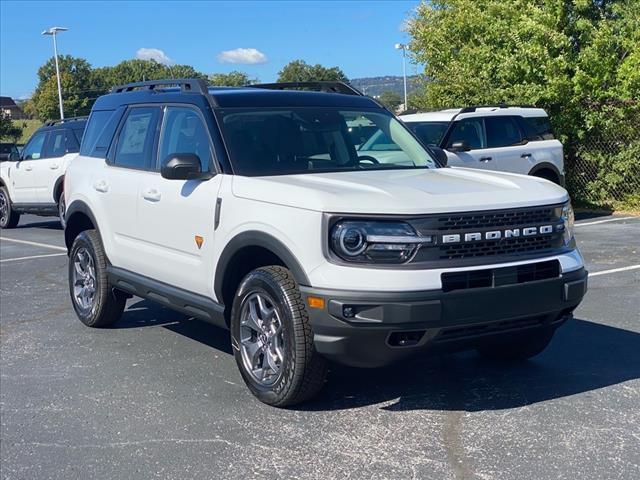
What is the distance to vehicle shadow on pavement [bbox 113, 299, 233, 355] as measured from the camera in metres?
6.72

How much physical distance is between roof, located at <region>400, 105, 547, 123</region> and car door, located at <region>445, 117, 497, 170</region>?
0.31 feet

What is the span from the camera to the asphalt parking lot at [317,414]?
13.7 feet

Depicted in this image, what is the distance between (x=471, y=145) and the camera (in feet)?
42.8

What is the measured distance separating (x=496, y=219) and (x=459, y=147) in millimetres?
7092

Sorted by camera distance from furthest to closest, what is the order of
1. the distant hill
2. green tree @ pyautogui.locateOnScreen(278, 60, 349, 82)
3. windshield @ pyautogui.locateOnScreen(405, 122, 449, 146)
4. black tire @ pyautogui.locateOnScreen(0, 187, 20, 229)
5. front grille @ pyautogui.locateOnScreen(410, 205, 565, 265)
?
green tree @ pyautogui.locateOnScreen(278, 60, 349, 82), the distant hill, black tire @ pyautogui.locateOnScreen(0, 187, 20, 229), windshield @ pyautogui.locateOnScreen(405, 122, 449, 146), front grille @ pyautogui.locateOnScreen(410, 205, 565, 265)

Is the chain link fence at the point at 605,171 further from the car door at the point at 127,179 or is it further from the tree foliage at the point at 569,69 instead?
the car door at the point at 127,179

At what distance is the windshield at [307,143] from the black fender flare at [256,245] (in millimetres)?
506

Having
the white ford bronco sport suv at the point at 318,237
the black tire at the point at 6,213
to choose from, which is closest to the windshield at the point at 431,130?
the white ford bronco sport suv at the point at 318,237

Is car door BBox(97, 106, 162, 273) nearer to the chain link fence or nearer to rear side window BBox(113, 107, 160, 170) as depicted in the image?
rear side window BBox(113, 107, 160, 170)

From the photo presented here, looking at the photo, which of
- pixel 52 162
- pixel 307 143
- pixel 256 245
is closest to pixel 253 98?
pixel 307 143

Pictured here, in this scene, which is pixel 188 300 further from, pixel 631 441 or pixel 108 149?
pixel 631 441

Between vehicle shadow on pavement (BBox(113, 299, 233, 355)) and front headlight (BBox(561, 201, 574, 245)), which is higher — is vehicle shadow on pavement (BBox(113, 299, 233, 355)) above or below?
below

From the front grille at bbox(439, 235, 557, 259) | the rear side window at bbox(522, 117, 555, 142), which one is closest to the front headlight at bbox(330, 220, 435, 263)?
the front grille at bbox(439, 235, 557, 259)

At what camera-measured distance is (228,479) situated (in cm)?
404
